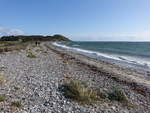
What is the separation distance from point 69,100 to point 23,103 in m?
1.59

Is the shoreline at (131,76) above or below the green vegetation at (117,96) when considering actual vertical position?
below

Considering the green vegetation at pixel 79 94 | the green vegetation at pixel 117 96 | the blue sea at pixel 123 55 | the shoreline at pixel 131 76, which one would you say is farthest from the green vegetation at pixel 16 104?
the blue sea at pixel 123 55

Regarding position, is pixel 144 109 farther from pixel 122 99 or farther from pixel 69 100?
pixel 69 100

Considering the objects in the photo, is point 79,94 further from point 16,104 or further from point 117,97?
point 16,104

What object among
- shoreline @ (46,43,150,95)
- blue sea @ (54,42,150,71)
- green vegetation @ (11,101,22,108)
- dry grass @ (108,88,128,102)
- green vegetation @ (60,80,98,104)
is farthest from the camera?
blue sea @ (54,42,150,71)

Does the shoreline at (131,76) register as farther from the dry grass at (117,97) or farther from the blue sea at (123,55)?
the blue sea at (123,55)

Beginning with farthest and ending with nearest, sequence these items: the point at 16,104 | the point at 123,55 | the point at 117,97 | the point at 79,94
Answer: the point at 123,55
the point at 117,97
the point at 79,94
the point at 16,104

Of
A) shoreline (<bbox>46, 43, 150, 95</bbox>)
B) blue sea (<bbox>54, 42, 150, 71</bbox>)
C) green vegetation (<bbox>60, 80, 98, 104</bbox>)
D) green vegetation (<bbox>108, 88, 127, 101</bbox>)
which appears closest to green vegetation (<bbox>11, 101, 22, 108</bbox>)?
green vegetation (<bbox>60, 80, 98, 104</bbox>)

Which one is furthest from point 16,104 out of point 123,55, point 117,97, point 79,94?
point 123,55

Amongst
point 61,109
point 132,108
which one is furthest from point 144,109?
point 61,109

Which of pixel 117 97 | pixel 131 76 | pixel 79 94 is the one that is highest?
pixel 79 94

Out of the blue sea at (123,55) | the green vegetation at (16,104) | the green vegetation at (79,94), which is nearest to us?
the green vegetation at (16,104)

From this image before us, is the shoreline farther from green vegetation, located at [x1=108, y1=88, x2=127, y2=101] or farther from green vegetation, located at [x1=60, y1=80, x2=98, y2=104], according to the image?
green vegetation, located at [x1=60, y1=80, x2=98, y2=104]

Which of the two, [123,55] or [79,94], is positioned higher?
[79,94]
